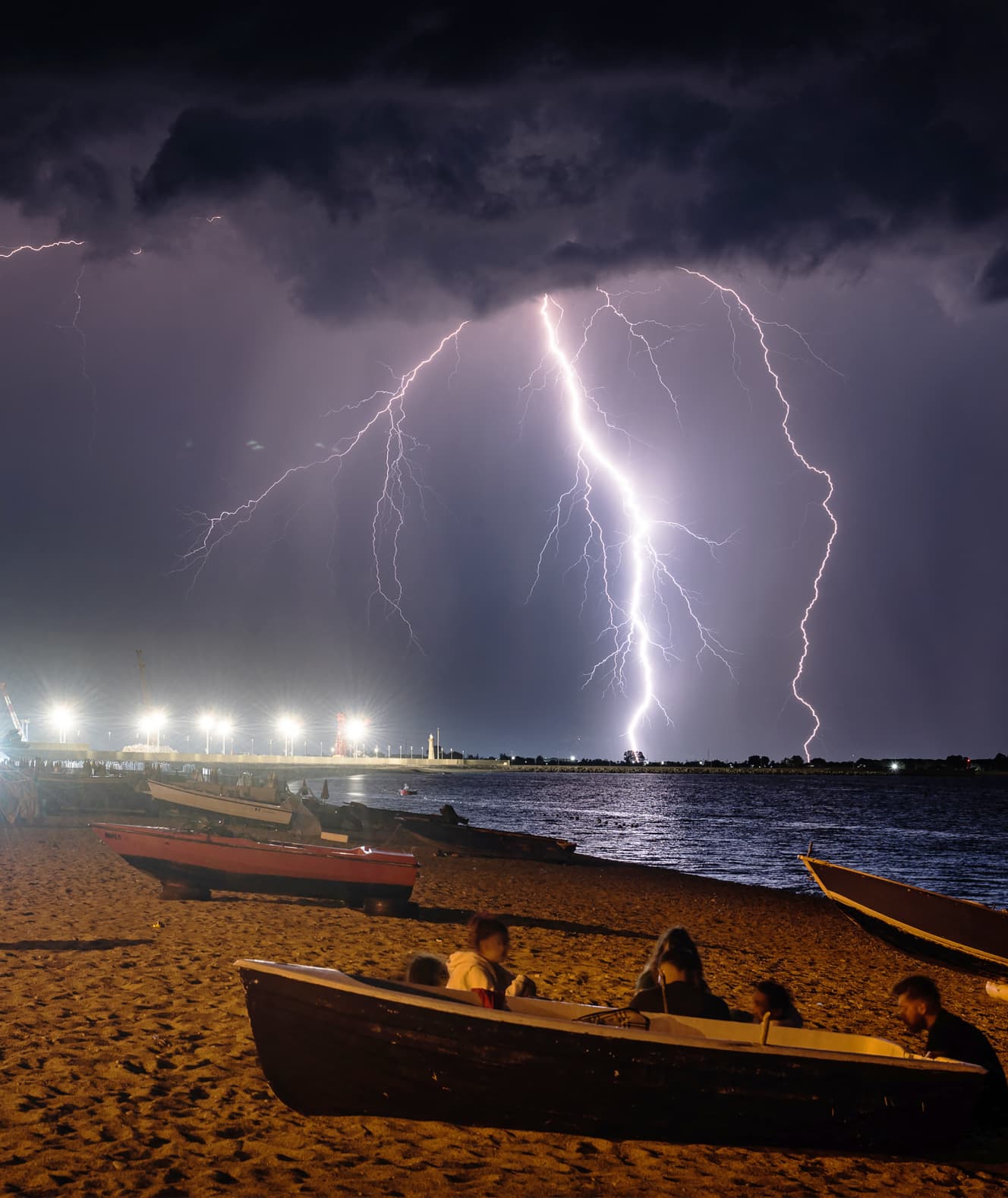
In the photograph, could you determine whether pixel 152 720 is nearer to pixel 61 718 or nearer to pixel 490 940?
pixel 61 718

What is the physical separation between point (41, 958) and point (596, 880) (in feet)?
59.0

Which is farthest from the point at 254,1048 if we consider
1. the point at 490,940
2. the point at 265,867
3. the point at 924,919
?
the point at 924,919

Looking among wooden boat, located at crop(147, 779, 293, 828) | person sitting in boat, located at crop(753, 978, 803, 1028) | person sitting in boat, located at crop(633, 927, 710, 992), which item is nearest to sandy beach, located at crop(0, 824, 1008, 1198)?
person sitting in boat, located at crop(753, 978, 803, 1028)

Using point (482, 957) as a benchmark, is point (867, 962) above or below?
below

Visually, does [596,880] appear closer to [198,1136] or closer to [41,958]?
[41,958]

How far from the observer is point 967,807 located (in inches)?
3765

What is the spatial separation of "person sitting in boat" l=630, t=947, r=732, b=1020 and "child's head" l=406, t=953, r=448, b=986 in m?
1.49

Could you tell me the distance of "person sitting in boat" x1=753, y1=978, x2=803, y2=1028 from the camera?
6.93 m

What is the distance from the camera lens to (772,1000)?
274 inches

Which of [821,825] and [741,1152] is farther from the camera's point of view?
[821,825]

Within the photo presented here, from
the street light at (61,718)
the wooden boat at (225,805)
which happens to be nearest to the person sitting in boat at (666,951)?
the wooden boat at (225,805)

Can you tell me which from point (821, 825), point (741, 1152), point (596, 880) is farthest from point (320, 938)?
point (821, 825)

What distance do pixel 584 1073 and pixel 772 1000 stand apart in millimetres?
1850

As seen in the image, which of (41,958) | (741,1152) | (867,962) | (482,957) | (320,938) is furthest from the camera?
(867,962)
